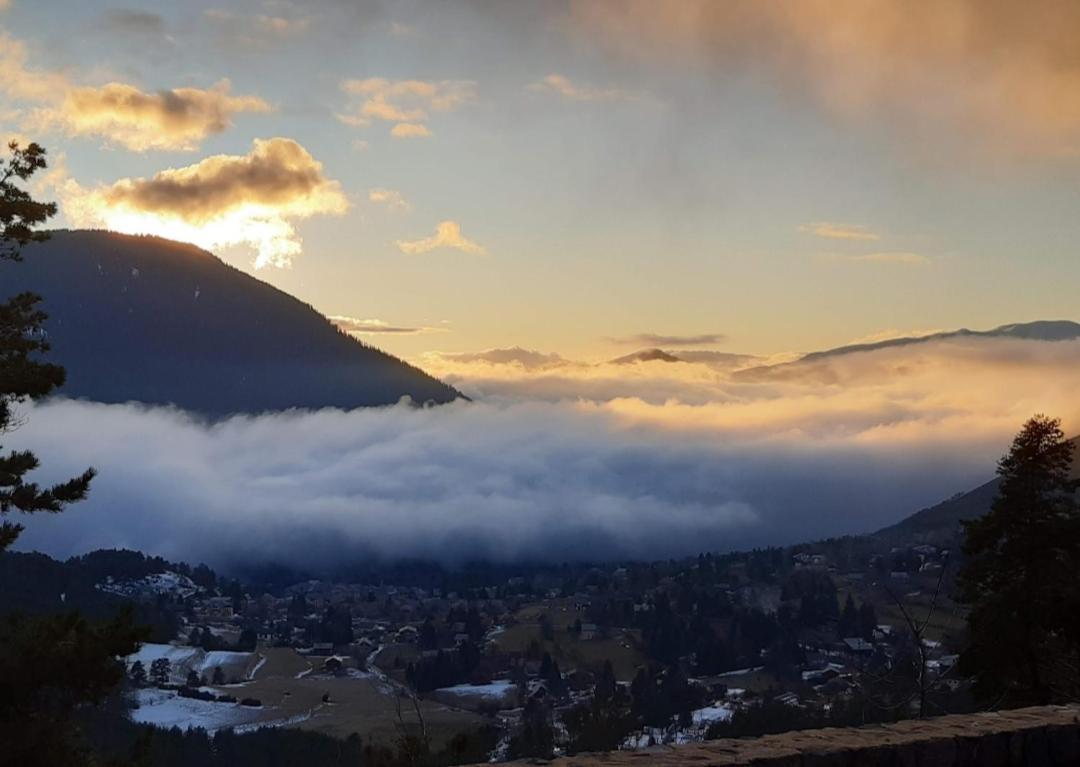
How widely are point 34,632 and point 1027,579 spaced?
18182mm

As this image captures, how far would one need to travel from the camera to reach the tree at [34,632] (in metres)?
15.6

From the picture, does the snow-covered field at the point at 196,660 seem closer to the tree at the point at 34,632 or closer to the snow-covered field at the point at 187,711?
the snow-covered field at the point at 187,711

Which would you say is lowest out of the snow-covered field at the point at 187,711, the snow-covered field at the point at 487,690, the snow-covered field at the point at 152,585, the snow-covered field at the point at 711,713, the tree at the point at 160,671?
the snow-covered field at the point at 487,690

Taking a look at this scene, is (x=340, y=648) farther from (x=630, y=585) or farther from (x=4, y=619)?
(x=4, y=619)

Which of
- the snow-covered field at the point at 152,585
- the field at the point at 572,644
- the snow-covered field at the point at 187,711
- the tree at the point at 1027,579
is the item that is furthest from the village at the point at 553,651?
the tree at the point at 1027,579

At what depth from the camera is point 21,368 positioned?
17.4 metres

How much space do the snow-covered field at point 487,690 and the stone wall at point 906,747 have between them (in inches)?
4534

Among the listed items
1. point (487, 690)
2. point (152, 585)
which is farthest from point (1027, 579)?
point (152, 585)

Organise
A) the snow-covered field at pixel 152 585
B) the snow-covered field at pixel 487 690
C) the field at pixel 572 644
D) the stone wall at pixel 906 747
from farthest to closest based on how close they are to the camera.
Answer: the snow-covered field at pixel 152 585, the field at pixel 572 644, the snow-covered field at pixel 487 690, the stone wall at pixel 906 747

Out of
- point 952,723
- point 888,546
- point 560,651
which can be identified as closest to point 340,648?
point 560,651

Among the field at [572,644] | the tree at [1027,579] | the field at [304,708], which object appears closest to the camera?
the tree at [1027,579]

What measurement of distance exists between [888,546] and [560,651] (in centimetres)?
7565

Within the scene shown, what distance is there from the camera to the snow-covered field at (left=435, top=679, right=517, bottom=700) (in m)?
119

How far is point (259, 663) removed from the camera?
140 m
